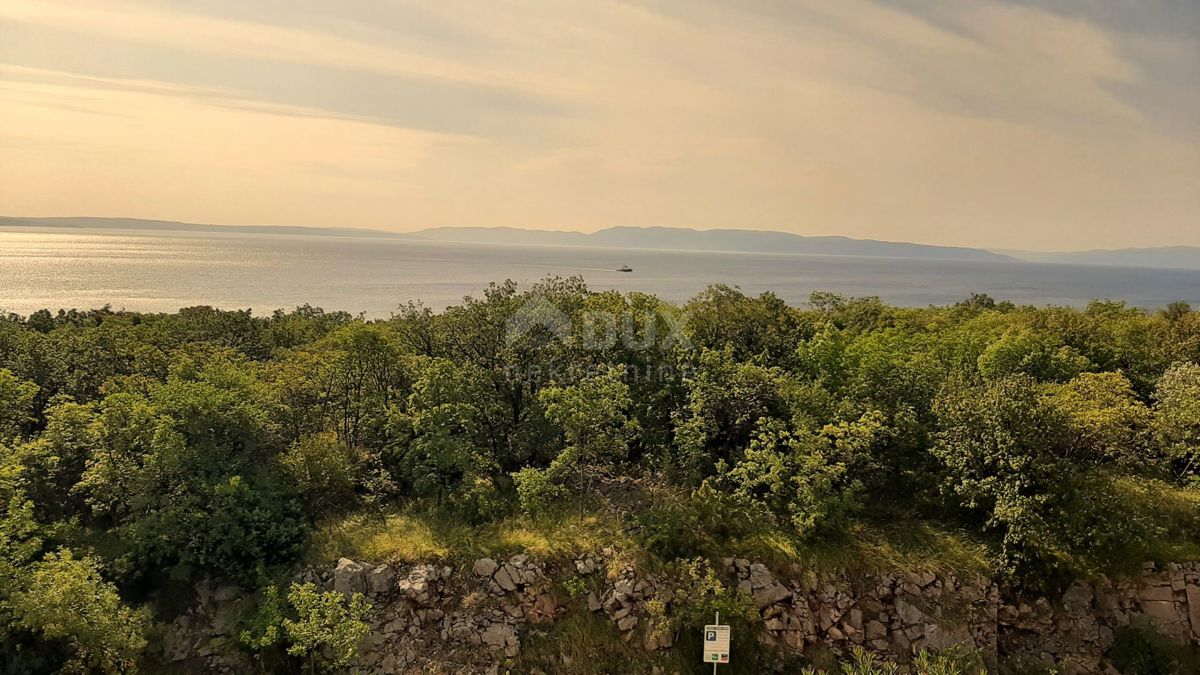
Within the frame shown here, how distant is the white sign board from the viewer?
15.9 metres

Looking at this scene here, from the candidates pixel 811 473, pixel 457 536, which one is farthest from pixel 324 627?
pixel 811 473

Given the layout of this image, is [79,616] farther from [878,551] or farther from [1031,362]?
[1031,362]

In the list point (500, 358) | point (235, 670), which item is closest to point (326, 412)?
point (500, 358)

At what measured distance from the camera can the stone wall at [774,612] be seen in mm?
→ 17609

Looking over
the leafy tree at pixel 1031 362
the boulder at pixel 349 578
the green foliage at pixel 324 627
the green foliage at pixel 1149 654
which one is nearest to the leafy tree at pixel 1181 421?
the leafy tree at pixel 1031 362

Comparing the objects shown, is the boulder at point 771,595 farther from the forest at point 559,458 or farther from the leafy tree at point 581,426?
the leafy tree at point 581,426

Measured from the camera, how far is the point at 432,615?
18266mm

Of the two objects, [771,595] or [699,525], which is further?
[699,525]

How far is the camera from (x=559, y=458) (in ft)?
68.7

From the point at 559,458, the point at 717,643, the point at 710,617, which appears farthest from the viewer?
the point at 559,458

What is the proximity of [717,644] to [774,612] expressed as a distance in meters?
3.01

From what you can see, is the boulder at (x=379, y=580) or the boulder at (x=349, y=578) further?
the boulder at (x=379, y=580)

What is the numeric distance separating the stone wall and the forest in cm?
80

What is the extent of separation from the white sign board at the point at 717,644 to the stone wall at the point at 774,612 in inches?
82.7
